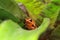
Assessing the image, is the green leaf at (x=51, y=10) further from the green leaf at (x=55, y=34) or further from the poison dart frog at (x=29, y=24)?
the green leaf at (x=55, y=34)

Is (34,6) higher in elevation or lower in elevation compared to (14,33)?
lower

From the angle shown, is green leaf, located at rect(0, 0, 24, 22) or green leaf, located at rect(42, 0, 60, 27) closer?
green leaf, located at rect(0, 0, 24, 22)

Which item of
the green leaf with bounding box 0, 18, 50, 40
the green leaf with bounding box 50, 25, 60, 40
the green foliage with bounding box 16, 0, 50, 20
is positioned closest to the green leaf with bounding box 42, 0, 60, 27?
the green foliage with bounding box 16, 0, 50, 20

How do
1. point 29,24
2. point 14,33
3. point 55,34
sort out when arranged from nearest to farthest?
1. point 14,33
2. point 55,34
3. point 29,24

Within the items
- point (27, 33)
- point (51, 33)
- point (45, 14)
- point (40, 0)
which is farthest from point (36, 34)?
point (40, 0)

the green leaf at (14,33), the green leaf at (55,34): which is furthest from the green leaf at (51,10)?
the green leaf at (14,33)

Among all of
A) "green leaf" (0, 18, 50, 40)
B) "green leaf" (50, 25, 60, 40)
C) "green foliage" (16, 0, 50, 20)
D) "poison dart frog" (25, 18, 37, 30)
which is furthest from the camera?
"green foliage" (16, 0, 50, 20)

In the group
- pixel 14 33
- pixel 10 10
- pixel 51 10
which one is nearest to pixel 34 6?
pixel 51 10

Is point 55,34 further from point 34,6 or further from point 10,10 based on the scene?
point 34,6

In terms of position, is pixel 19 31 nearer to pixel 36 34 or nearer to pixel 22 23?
pixel 36 34

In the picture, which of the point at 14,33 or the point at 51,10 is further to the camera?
the point at 51,10

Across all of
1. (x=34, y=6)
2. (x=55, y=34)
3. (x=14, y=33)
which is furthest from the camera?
(x=34, y=6)

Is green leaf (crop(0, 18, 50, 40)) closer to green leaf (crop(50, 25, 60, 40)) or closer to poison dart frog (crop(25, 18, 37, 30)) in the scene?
green leaf (crop(50, 25, 60, 40))
